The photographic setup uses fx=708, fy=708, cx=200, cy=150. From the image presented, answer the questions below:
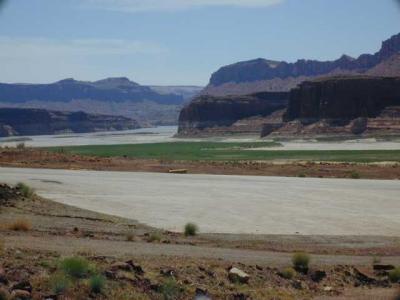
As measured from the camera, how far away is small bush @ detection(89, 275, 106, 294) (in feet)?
46.0

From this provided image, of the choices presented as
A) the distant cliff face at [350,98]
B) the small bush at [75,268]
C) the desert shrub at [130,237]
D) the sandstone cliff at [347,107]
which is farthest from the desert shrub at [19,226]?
the distant cliff face at [350,98]

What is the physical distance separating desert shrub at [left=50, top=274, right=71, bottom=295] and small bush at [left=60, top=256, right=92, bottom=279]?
0.34 metres

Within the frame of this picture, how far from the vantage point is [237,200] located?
37.7 m

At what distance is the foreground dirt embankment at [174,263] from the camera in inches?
573

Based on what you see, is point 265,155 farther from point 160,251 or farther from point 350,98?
point 160,251

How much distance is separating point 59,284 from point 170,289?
7.77 ft

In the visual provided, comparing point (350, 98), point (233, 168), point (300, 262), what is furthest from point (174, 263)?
point (350, 98)

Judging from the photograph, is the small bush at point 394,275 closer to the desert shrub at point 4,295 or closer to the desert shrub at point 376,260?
the desert shrub at point 376,260

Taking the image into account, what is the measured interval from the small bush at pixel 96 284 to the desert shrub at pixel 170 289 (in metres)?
1.29

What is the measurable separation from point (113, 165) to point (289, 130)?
9431 centimetres

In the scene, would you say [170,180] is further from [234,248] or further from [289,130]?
[289,130]

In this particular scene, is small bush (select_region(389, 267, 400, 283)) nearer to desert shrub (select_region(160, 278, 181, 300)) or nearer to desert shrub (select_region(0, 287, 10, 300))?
desert shrub (select_region(160, 278, 181, 300))

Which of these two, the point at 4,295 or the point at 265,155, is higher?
the point at 4,295

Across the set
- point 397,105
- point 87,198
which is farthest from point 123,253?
point 397,105
